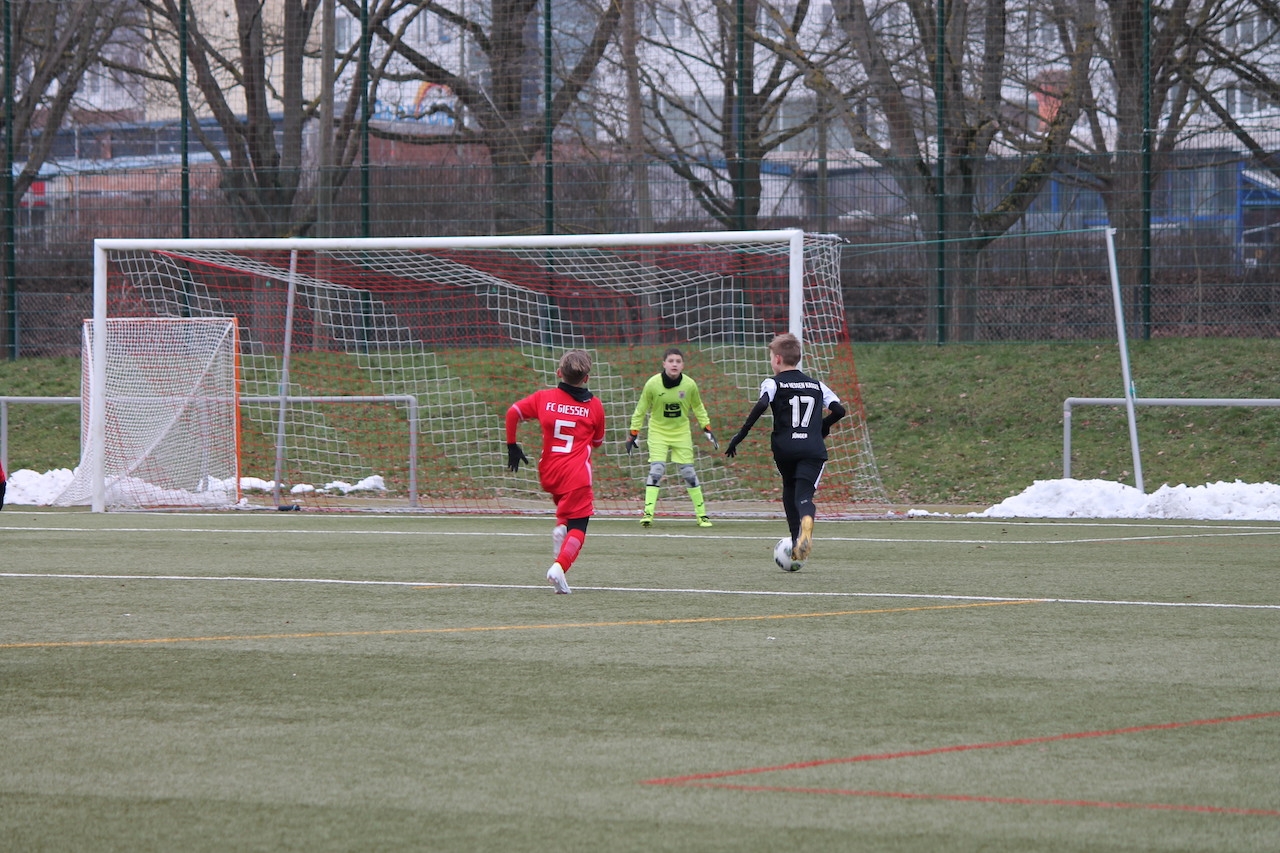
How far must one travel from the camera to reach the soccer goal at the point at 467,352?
17469 millimetres

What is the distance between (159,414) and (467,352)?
4.24m

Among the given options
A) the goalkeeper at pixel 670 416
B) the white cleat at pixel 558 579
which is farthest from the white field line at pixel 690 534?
the white cleat at pixel 558 579

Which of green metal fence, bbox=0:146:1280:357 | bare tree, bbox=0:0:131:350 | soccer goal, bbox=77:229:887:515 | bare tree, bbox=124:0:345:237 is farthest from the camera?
bare tree, bbox=0:0:131:350

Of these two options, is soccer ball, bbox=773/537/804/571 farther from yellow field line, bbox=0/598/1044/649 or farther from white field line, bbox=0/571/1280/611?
yellow field line, bbox=0/598/1044/649

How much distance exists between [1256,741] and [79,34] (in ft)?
84.7

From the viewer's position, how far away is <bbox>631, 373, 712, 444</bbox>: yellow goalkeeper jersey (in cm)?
1459

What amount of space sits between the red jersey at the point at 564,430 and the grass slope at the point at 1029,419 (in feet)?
29.8

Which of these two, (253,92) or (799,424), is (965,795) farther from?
(253,92)

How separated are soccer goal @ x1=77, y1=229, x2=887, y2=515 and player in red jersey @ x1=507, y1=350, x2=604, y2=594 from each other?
753 centimetres

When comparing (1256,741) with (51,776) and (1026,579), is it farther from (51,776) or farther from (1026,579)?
(1026,579)

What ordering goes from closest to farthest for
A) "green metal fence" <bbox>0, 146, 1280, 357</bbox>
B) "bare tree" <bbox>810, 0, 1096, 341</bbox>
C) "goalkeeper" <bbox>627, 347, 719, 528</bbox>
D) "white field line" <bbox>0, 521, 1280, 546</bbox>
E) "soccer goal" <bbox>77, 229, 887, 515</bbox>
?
"white field line" <bbox>0, 521, 1280, 546</bbox> < "goalkeeper" <bbox>627, 347, 719, 528</bbox> < "soccer goal" <bbox>77, 229, 887, 515</bbox> < "green metal fence" <bbox>0, 146, 1280, 357</bbox> < "bare tree" <bbox>810, 0, 1096, 341</bbox>

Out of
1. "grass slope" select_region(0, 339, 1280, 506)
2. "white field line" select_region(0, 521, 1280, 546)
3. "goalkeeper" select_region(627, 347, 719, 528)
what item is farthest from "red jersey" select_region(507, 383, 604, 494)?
"grass slope" select_region(0, 339, 1280, 506)

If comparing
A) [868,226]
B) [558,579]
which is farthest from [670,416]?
[868,226]

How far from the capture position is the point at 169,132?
1009 inches
